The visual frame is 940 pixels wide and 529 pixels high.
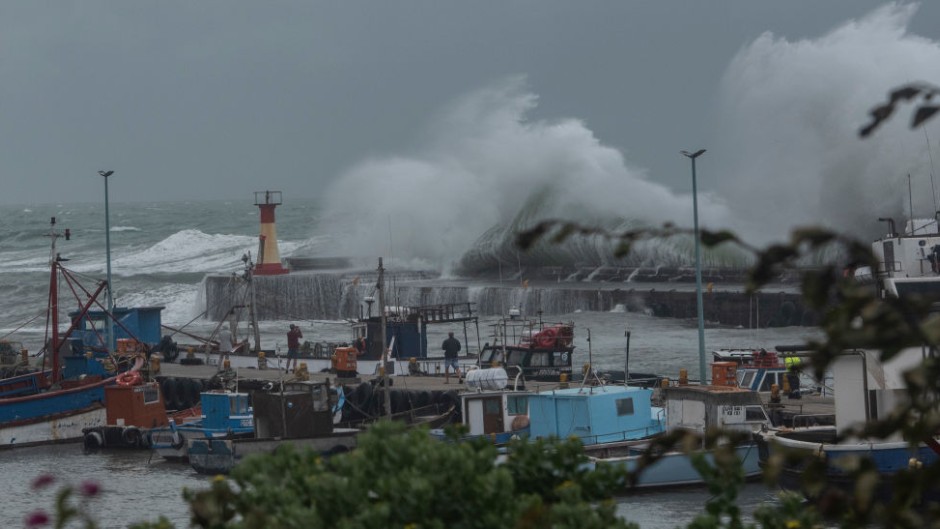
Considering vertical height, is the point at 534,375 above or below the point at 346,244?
below

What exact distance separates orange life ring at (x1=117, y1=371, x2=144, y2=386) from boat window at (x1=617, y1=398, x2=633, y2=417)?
11.7m

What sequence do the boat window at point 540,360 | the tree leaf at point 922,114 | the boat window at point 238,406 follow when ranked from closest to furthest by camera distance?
1. the tree leaf at point 922,114
2. the boat window at point 238,406
3. the boat window at point 540,360

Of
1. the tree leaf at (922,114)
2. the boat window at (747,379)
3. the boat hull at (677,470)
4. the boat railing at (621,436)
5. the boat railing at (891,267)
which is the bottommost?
the boat hull at (677,470)

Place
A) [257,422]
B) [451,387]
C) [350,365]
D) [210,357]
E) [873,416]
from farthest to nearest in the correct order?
[210,357], [350,365], [451,387], [257,422], [873,416]

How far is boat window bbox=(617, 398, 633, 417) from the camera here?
82.2 feet

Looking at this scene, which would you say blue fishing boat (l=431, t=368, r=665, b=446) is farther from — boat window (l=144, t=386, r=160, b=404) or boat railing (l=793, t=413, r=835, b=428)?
Result: boat window (l=144, t=386, r=160, b=404)

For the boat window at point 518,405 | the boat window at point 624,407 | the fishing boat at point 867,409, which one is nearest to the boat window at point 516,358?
the boat window at point 518,405

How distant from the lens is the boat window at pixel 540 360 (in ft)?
109

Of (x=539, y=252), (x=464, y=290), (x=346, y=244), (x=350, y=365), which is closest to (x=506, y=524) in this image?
(x=350, y=365)

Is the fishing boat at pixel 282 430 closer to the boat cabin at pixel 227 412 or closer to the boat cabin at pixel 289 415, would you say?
the boat cabin at pixel 289 415

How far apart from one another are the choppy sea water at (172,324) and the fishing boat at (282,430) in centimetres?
45

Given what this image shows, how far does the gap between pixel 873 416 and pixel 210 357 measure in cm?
2412

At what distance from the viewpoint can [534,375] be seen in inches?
1298

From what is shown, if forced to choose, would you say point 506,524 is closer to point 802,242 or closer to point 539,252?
point 802,242
